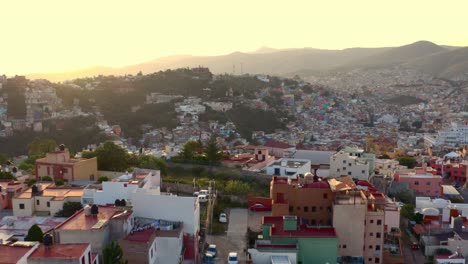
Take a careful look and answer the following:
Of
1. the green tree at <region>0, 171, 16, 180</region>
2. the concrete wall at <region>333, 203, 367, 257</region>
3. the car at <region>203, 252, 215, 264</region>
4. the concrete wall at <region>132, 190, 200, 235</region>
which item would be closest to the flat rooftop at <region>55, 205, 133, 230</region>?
the concrete wall at <region>132, 190, 200, 235</region>

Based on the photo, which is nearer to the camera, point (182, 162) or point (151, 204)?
point (151, 204)

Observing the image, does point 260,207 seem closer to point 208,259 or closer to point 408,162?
point 208,259

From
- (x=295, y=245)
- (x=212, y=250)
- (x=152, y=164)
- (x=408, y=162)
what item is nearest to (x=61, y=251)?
(x=212, y=250)

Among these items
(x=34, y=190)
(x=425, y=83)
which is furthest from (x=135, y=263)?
(x=425, y=83)

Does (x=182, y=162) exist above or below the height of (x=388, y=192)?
above

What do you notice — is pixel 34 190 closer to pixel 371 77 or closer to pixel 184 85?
pixel 184 85

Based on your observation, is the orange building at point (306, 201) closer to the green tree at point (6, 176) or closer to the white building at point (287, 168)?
the white building at point (287, 168)
